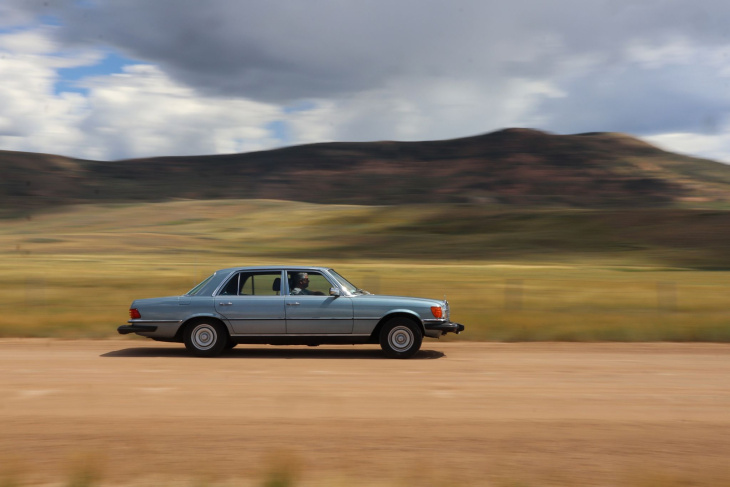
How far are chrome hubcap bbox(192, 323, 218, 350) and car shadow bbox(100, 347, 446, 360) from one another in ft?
0.67

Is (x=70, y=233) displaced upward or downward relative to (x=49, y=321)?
upward

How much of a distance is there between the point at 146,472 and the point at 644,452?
3645 millimetres

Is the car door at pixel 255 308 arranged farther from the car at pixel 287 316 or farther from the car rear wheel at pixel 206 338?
the car rear wheel at pixel 206 338

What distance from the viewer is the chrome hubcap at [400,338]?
10.9 m

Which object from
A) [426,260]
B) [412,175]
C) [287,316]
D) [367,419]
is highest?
[412,175]

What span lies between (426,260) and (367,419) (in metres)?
40.7

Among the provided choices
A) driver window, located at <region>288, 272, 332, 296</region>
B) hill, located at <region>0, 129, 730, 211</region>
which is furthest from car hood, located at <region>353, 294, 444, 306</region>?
hill, located at <region>0, 129, 730, 211</region>

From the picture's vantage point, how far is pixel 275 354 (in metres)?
11.6

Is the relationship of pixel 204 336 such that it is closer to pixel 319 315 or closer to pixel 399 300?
pixel 319 315

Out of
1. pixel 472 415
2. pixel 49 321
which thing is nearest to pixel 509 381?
pixel 472 415

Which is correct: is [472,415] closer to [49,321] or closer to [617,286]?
[49,321]

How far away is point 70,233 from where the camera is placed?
7106cm

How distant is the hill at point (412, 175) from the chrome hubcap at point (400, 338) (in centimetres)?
8280

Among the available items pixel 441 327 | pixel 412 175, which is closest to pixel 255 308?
pixel 441 327
